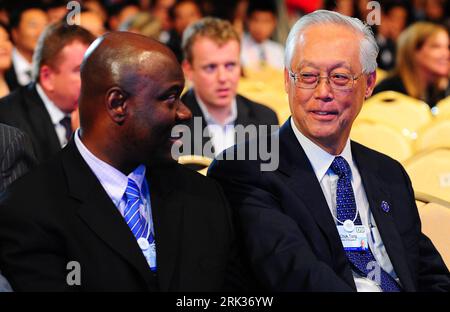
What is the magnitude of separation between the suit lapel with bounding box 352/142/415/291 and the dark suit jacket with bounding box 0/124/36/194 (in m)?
1.13

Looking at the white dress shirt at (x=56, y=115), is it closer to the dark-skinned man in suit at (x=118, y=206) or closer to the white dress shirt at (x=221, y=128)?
the white dress shirt at (x=221, y=128)

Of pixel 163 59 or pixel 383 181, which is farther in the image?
pixel 383 181

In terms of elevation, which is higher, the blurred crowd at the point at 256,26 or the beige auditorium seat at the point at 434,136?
the blurred crowd at the point at 256,26

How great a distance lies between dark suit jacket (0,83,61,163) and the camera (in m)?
4.04

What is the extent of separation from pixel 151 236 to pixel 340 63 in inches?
31.7

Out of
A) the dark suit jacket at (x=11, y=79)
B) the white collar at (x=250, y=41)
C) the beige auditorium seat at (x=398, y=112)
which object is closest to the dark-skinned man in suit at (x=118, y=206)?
the beige auditorium seat at (x=398, y=112)

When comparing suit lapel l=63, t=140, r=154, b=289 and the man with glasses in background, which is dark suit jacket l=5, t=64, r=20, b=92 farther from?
suit lapel l=63, t=140, r=154, b=289

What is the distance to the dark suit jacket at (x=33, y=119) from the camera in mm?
4043

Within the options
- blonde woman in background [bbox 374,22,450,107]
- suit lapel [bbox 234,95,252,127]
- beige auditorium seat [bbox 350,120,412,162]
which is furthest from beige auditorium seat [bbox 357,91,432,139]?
blonde woman in background [bbox 374,22,450,107]

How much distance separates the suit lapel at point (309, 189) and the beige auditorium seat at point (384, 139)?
193cm

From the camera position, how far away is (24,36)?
6.76 m
